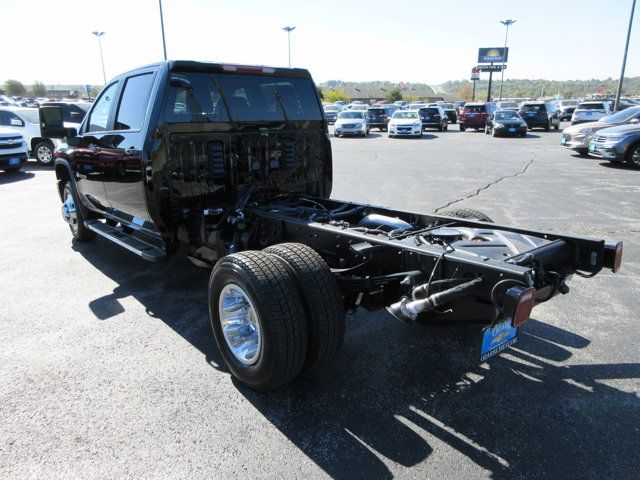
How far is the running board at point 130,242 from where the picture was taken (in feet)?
14.6

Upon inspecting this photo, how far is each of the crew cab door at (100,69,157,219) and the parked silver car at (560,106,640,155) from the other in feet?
49.1

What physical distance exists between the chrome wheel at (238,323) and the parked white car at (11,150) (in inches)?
506

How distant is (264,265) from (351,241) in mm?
654

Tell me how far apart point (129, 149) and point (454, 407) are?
358 cm

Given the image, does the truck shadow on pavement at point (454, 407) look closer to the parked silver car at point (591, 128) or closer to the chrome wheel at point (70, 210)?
the chrome wheel at point (70, 210)

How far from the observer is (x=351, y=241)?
3.35m

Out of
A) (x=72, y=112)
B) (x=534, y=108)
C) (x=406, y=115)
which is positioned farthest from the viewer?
(x=534, y=108)

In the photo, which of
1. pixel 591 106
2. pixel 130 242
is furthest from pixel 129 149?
pixel 591 106

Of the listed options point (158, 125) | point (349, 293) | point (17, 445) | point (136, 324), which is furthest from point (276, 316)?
point (158, 125)

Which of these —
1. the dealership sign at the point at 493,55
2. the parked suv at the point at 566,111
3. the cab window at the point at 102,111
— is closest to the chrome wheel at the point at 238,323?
the cab window at the point at 102,111

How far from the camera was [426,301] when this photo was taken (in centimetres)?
271

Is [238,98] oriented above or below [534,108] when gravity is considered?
above

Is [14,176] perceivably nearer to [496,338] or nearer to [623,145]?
[496,338]

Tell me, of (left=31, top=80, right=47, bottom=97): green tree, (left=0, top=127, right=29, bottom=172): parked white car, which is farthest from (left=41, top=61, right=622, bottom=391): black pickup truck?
(left=31, top=80, right=47, bottom=97): green tree
